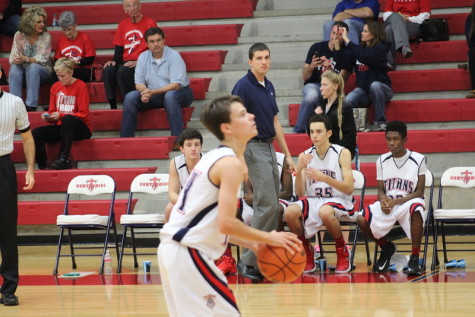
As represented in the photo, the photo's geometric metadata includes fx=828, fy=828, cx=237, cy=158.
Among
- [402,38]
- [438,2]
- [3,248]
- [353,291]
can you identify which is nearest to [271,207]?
[353,291]

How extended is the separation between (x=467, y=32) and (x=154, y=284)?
5132 mm

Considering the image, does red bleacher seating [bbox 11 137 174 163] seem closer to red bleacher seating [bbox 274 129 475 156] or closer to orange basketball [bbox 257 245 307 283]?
red bleacher seating [bbox 274 129 475 156]

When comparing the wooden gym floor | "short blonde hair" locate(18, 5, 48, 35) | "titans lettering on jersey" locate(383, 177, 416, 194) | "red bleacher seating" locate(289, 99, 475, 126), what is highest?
"short blonde hair" locate(18, 5, 48, 35)

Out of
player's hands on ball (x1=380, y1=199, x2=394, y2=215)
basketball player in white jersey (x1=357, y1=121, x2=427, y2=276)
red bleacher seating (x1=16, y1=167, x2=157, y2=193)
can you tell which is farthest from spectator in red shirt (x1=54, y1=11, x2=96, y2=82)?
player's hands on ball (x1=380, y1=199, x2=394, y2=215)

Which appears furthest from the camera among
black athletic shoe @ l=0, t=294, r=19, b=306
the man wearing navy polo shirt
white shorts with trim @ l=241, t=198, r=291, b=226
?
white shorts with trim @ l=241, t=198, r=291, b=226

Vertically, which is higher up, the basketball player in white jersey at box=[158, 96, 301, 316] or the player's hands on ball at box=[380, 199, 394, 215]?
the basketball player in white jersey at box=[158, 96, 301, 316]

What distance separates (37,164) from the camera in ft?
33.3

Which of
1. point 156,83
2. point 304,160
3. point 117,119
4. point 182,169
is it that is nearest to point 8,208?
point 182,169

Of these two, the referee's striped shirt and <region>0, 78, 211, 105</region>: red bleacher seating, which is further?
<region>0, 78, 211, 105</region>: red bleacher seating

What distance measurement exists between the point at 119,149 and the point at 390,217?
3909 millimetres

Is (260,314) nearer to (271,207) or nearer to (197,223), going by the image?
(271,207)

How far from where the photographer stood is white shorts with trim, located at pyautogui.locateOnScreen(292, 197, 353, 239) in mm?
7309

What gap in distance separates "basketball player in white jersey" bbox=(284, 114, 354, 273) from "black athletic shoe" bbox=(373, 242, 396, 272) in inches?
10.4

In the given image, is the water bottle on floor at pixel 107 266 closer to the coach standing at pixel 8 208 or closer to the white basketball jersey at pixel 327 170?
the coach standing at pixel 8 208
